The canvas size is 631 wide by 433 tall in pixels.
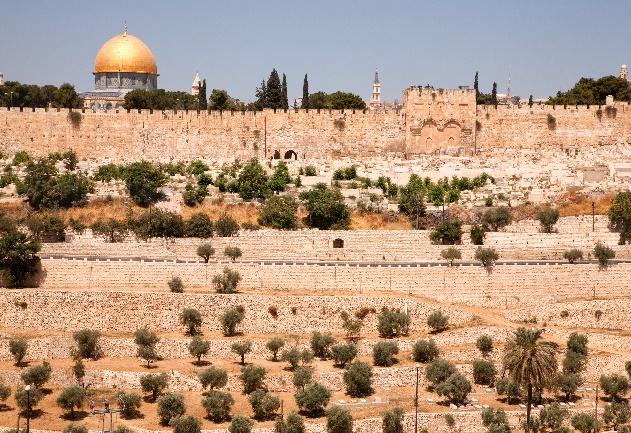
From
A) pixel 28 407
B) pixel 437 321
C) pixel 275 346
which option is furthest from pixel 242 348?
pixel 28 407

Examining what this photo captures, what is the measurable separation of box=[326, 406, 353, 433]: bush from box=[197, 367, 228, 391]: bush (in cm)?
354

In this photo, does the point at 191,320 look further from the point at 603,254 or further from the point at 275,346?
the point at 603,254

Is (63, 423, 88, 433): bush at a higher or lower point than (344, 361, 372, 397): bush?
lower

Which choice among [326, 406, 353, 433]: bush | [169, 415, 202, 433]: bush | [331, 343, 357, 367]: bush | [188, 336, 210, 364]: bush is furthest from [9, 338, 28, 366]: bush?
[326, 406, 353, 433]: bush

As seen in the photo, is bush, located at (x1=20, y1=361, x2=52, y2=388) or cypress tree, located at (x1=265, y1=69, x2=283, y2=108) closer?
bush, located at (x1=20, y1=361, x2=52, y2=388)

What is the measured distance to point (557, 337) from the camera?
119ft

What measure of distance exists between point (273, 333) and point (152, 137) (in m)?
20.4

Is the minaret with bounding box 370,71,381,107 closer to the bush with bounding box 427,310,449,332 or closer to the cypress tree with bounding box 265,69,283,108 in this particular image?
the cypress tree with bounding box 265,69,283,108

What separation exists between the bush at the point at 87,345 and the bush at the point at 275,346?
485cm

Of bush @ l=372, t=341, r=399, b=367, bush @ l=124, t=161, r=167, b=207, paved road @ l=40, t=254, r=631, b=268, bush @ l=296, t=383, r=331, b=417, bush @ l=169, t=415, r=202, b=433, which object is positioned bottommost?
bush @ l=169, t=415, r=202, b=433

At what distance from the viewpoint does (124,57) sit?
66250 mm

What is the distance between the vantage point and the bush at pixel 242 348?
34.1m

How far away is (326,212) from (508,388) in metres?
15.1

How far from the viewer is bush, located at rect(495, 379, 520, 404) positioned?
32094 mm
